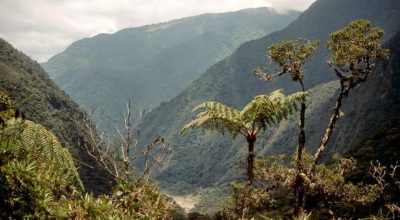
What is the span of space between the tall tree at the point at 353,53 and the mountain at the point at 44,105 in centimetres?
5120

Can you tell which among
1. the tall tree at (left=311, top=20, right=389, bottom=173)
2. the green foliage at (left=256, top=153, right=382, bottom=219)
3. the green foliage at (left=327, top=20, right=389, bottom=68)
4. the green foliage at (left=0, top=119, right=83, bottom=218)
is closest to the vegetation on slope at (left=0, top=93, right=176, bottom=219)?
the green foliage at (left=0, top=119, right=83, bottom=218)

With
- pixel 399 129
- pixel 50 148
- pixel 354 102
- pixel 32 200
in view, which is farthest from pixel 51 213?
pixel 354 102

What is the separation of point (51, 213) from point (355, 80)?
9.13 m

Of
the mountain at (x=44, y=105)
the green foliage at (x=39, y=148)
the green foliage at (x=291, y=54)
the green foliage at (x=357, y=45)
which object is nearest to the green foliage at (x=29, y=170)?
the green foliage at (x=39, y=148)

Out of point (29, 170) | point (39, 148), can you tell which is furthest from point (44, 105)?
point (29, 170)

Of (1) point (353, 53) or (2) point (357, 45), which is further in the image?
(2) point (357, 45)

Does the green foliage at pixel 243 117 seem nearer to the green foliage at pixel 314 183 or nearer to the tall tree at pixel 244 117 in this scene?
the tall tree at pixel 244 117

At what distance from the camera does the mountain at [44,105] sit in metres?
77.6

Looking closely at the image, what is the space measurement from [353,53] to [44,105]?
332 ft

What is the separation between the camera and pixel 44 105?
10444 cm

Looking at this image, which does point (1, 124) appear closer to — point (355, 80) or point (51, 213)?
point (51, 213)

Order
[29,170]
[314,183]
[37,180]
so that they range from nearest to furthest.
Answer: [29,170] → [37,180] → [314,183]

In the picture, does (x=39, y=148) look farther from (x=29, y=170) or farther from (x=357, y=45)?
(x=357, y=45)

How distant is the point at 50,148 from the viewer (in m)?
5.27
